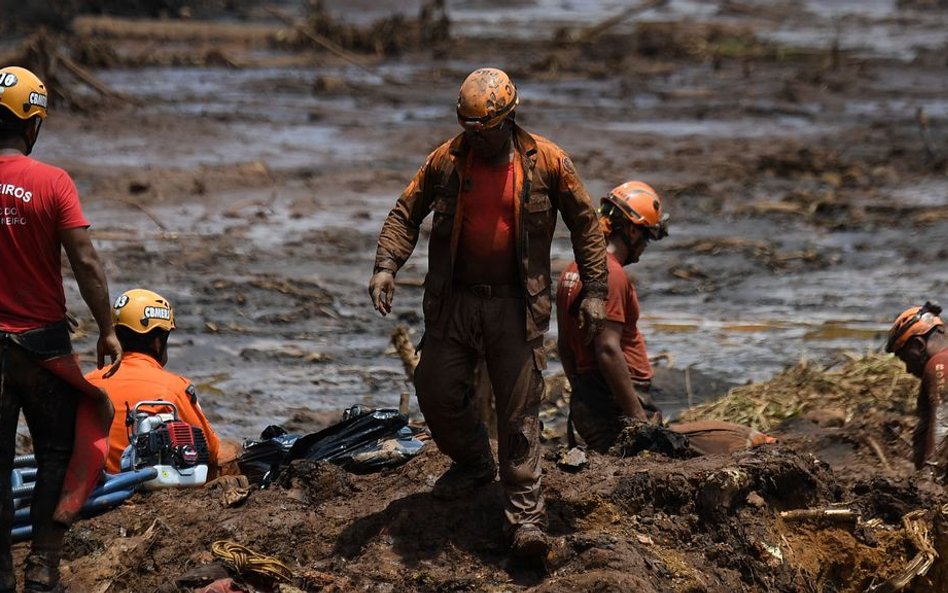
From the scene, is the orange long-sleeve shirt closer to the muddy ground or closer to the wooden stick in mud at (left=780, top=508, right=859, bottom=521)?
the muddy ground

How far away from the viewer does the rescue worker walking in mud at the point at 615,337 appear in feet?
27.7

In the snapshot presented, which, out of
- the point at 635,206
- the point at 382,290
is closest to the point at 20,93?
the point at 382,290

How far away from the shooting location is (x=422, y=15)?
120ft

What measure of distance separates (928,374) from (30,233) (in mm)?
5269

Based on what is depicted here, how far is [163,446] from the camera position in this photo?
7.96m

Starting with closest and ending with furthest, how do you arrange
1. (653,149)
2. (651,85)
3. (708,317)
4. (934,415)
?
1. (934,415)
2. (708,317)
3. (653,149)
4. (651,85)

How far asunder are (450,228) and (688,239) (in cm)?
1206

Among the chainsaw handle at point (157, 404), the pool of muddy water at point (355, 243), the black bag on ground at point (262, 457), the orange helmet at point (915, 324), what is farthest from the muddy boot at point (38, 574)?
the orange helmet at point (915, 324)

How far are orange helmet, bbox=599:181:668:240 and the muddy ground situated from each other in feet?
5.01

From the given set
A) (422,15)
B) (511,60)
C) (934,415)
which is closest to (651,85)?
(511,60)

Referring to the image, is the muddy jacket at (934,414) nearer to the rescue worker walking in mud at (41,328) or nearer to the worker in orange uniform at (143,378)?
the worker in orange uniform at (143,378)

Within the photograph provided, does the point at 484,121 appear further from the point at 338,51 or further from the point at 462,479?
the point at 338,51

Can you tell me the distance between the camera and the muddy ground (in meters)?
7.31

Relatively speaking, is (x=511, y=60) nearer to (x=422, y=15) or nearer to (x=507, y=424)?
(x=422, y=15)
